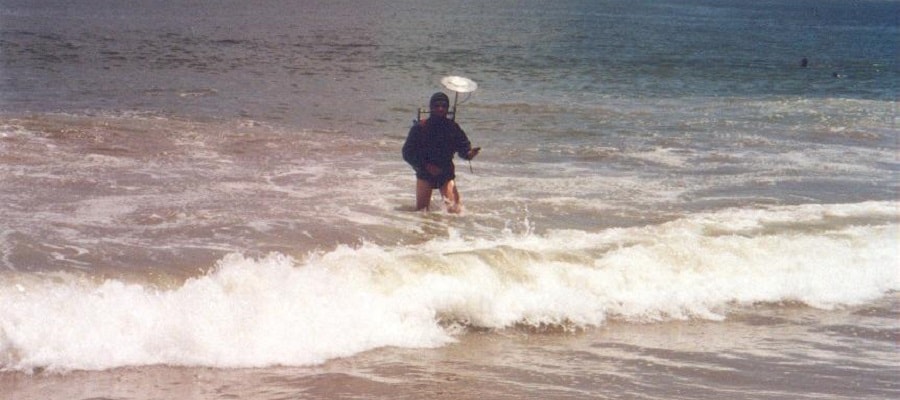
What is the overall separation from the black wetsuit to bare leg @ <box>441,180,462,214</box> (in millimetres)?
101

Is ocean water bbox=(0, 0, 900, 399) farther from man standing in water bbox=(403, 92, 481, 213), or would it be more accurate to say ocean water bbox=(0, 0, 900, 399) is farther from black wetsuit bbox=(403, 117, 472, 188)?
black wetsuit bbox=(403, 117, 472, 188)

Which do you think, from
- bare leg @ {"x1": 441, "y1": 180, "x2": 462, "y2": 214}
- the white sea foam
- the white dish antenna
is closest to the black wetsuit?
bare leg @ {"x1": 441, "y1": 180, "x2": 462, "y2": 214}

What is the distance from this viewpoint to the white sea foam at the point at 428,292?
695cm

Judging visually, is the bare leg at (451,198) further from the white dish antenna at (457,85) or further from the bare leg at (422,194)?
the white dish antenna at (457,85)

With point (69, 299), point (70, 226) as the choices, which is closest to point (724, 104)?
point (70, 226)

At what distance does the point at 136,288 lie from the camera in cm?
783

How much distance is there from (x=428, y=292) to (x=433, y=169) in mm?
2868

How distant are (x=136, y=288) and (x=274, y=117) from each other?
12517mm

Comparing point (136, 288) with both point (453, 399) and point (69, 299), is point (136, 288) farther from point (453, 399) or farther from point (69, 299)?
point (453, 399)

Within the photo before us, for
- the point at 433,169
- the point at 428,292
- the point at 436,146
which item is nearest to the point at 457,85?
the point at 436,146

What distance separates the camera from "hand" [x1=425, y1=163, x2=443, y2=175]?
Answer: 36.0 ft

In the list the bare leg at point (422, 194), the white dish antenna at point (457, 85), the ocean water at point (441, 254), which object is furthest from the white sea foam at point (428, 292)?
the white dish antenna at point (457, 85)

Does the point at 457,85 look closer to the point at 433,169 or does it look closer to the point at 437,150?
the point at 437,150

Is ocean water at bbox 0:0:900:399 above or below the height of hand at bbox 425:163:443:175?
below
